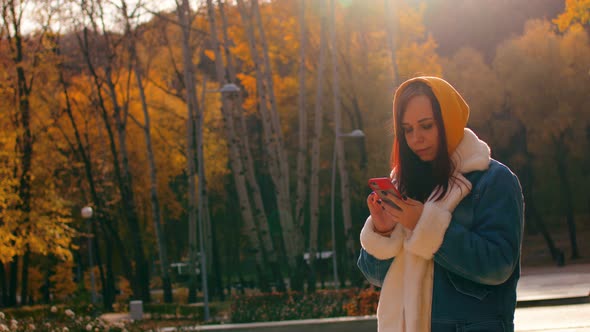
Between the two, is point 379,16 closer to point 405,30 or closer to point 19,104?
point 405,30

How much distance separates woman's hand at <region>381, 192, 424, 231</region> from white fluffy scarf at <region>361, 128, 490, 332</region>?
3 cm

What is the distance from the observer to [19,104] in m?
31.5

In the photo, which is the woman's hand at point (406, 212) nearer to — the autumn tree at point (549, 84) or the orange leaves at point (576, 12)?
the orange leaves at point (576, 12)

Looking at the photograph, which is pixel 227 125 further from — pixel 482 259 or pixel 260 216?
pixel 482 259

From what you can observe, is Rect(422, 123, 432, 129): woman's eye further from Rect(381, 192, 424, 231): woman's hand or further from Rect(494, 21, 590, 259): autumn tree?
Rect(494, 21, 590, 259): autumn tree

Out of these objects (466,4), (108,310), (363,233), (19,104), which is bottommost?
(108,310)

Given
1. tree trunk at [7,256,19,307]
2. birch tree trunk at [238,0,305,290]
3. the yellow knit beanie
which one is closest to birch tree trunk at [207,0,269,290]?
birch tree trunk at [238,0,305,290]

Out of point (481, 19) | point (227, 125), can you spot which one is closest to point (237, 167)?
point (227, 125)

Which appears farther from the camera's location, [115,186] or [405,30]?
[115,186]

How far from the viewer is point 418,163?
11.1 ft

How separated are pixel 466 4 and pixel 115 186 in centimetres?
3096

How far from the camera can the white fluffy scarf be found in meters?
3.18

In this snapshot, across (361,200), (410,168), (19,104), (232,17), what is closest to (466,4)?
(361,200)

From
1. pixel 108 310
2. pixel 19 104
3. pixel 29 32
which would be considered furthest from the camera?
pixel 108 310
